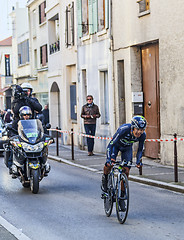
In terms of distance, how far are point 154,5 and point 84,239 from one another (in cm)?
1069

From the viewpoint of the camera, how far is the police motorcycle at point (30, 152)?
11.7m

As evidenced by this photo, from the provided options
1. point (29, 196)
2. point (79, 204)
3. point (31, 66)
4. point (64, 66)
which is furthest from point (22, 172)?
point (31, 66)

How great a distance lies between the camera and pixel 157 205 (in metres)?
10.2

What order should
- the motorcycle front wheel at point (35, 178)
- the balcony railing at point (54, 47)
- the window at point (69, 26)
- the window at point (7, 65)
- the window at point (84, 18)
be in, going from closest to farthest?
1. the motorcycle front wheel at point (35, 178)
2. the window at point (84, 18)
3. the window at point (69, 26)
4. the balcony railing at point (54, 47)
5. the window at point (7, 65)

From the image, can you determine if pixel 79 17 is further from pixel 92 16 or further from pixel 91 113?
pixel 91 113

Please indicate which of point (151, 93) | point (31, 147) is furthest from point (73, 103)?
point (31, 147)

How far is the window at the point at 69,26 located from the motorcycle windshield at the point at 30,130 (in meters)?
13.9

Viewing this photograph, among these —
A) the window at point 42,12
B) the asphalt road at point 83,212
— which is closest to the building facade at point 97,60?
the asphalt road at point 83,212

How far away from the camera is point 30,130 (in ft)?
39.7

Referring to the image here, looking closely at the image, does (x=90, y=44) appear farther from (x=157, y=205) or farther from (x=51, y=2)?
(x=157, y=205)

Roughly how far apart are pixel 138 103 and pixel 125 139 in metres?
9.98

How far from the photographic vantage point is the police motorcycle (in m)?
11.7

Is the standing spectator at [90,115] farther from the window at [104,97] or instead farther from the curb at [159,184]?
the curb at [159,184]

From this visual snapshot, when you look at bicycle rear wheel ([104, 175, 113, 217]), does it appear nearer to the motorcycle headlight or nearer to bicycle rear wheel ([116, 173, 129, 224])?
bicycle rear wheel ([116, 173, 129, 224])
